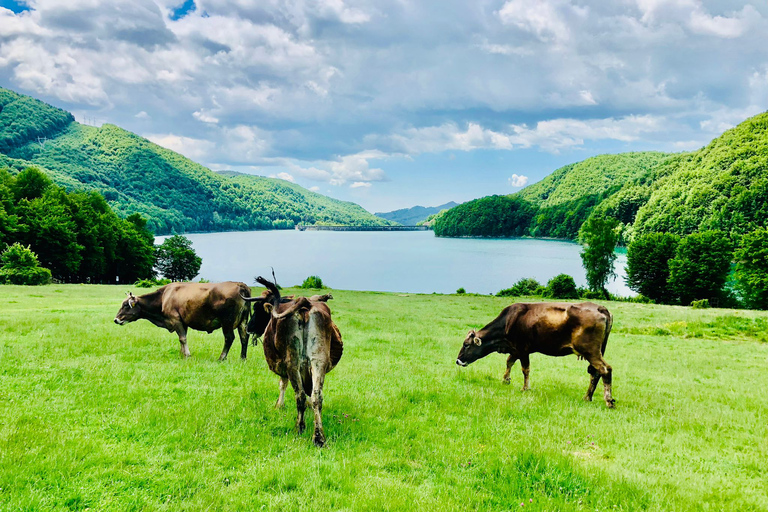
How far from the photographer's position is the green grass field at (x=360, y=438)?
5.11m

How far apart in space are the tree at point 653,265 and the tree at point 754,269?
11.0 metres

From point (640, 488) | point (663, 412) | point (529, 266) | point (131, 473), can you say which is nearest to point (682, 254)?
point (529, 266)

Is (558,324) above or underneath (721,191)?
underneath

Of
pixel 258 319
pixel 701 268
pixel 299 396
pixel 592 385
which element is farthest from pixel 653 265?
pixel 299 396

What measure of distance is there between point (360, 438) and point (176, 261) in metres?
82.9

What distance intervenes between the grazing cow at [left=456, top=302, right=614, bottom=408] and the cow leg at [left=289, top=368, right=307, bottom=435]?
19.0 feet

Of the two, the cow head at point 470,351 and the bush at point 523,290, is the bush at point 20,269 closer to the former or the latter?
the cow head at point 470,351

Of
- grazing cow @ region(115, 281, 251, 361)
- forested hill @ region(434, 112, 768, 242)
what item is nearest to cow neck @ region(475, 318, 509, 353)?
grazing cow @ region(115, 281, 251, 361)

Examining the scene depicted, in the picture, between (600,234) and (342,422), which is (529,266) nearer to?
(600,234)

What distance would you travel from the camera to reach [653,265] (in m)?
72.4

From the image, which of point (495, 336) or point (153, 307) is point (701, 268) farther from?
point (153, 307)

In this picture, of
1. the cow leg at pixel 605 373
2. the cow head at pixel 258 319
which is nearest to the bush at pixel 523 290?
the cow leg at pixel 605 373

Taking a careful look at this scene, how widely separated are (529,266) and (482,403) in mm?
104046

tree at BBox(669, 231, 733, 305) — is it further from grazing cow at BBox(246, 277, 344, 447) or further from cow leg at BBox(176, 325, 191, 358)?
grazing cow at BBox(246, 277, 344, 447)
